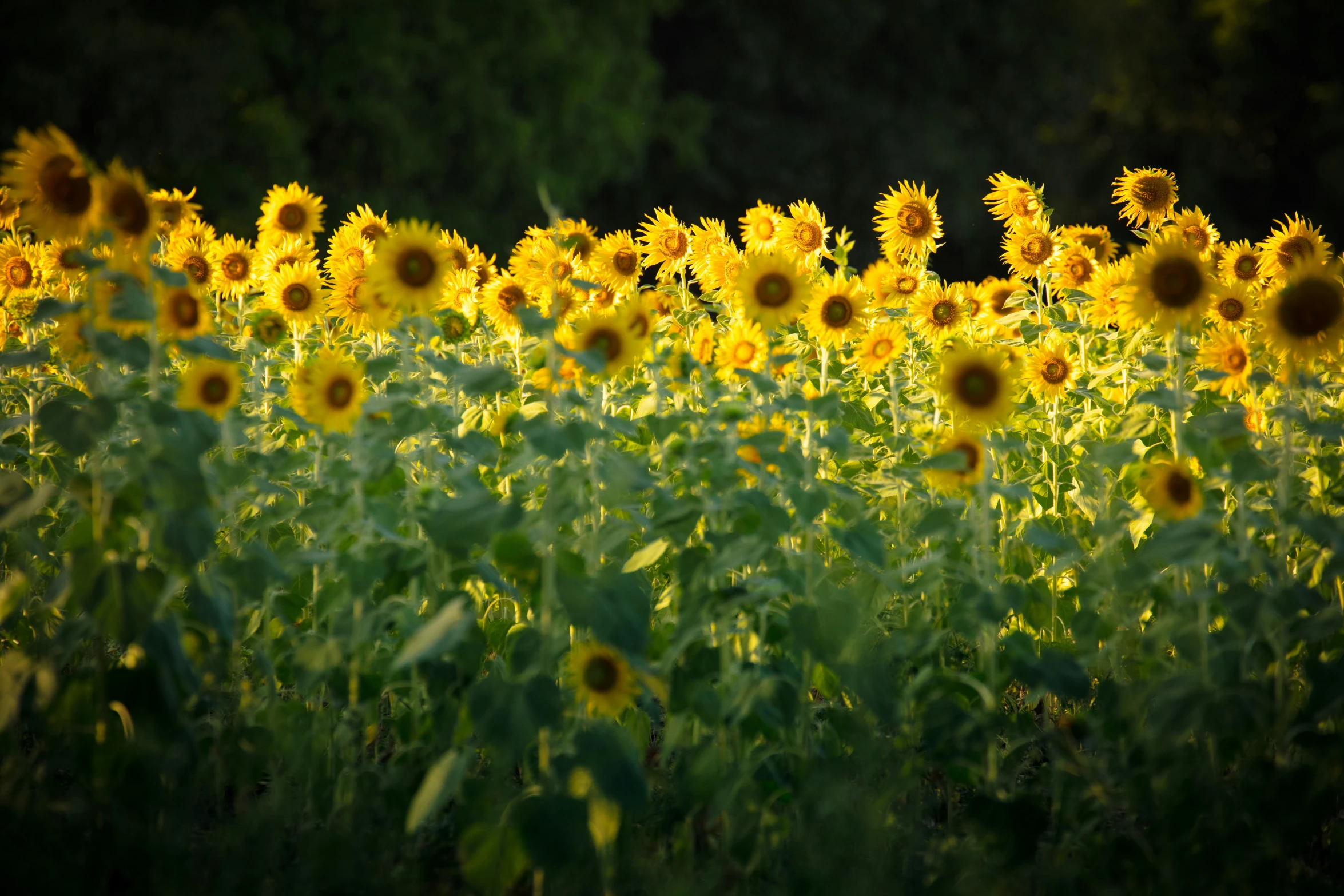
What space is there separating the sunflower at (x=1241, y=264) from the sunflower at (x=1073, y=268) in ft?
1.76

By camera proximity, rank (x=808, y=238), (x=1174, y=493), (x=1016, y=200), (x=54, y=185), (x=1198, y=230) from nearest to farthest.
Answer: (x=54, y=185) < (x=1174, y=493) < (x=808, y=238) < (x=1198, y=230) < (x=1016, y=200)

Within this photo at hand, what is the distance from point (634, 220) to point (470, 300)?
744 inches

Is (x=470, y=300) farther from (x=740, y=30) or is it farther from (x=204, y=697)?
(x=740, y=30)

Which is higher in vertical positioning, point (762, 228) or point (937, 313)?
point (762, 228)

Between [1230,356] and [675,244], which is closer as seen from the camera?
[1230,356]

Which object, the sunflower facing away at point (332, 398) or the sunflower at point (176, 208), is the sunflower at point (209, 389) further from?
the sunflower at point (176, 208)

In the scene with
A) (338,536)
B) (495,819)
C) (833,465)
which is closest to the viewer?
(495,819)

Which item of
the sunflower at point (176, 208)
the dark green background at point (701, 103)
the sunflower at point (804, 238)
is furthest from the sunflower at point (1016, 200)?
the dark green background at point (701, 103)

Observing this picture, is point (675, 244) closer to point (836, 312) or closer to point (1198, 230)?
point (836, 312)

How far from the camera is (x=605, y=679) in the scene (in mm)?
2354

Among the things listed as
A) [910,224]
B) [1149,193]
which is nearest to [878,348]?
[910,224]

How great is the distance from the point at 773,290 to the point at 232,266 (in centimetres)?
237

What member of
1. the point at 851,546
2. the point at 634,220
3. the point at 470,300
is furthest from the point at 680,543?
the point at 634,220

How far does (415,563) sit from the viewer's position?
7.87ft
